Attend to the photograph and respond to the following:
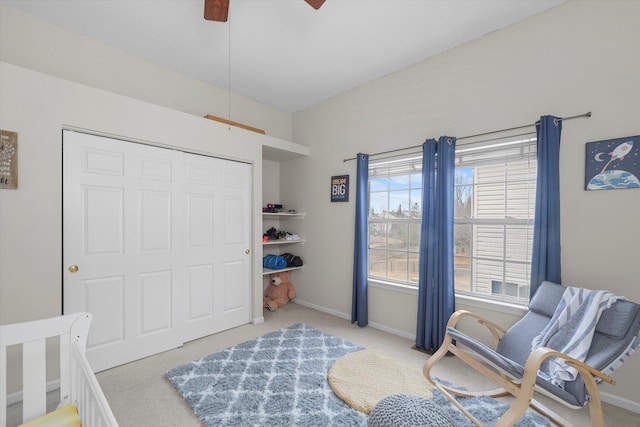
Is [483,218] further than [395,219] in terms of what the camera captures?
No

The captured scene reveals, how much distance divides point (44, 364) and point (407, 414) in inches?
67.4

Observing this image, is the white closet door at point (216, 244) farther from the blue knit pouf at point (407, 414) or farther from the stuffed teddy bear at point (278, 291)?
the blue knit pouf at point (407, 414)

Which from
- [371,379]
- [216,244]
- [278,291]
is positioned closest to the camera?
[371,379]

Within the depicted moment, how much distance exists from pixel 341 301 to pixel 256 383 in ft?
5.57

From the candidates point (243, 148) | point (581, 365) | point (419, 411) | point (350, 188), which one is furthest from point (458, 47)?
point (419, 411)

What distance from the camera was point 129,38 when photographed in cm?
258

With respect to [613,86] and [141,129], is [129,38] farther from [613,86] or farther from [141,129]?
[613,86]

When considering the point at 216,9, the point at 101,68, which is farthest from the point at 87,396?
the point at 101,68

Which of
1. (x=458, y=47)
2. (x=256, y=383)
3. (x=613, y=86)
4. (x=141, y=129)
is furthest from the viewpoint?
(x=458, y=47)

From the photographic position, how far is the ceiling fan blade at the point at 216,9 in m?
1.94

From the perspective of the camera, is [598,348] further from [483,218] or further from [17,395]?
[17,395]

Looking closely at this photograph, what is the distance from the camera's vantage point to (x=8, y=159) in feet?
6.31

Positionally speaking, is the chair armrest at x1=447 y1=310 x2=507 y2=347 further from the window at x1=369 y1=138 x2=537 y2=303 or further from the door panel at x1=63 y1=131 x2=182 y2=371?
the door panel at x1=63 y1=131 x2=182 y2=371

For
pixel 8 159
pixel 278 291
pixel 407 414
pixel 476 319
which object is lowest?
pixel 278 291
